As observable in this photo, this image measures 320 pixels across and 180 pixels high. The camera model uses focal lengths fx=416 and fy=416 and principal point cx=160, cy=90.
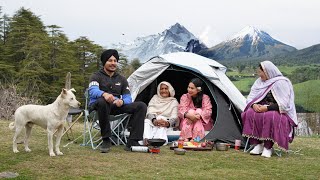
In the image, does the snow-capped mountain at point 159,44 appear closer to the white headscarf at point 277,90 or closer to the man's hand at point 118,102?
the white headscarf at point 277,90

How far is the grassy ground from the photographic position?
→ 4.02m

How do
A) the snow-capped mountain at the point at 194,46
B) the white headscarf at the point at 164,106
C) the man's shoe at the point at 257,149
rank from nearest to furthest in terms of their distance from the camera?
the man's shoe at the point at 257,149 → the white headscarf at the point at 164,106 → the snow-capped mountain at the point at 194,46

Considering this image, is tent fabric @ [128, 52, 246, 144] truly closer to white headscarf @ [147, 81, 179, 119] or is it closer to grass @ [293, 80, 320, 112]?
white headscarf @ [147, 81, 179, 119]

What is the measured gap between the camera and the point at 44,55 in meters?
27.1

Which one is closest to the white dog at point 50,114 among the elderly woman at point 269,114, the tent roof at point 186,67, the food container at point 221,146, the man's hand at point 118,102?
the man's hand at point 118,102

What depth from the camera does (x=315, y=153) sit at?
5.86 metres

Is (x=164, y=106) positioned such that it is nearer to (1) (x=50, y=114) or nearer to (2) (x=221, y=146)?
(2) (x=221, y=146)

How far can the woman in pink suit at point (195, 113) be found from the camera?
6184mm

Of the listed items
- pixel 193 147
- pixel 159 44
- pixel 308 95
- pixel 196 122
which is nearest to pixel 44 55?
pixel 159 44

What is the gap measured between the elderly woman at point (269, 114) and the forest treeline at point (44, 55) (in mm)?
18140

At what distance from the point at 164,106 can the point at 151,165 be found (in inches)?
86.4

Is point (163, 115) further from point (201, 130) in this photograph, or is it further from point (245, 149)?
point (245, 149)

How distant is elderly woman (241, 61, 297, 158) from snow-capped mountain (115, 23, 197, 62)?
20.3 feet

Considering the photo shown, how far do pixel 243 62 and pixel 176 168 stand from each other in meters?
10.7
